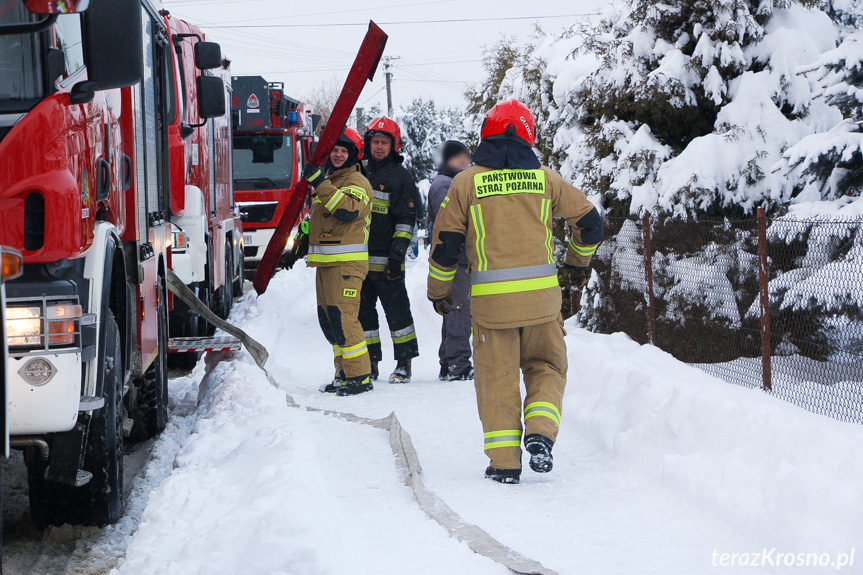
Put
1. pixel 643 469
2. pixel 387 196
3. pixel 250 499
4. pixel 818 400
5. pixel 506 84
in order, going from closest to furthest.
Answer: pixel 250 499
pixel 643 469
pixel 818 400
pixel 387 196
pixel 506 84

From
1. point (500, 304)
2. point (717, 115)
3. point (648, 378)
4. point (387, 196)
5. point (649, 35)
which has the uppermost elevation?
point (649, 35)

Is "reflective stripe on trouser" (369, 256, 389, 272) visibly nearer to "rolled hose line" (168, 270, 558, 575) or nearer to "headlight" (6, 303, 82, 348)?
"rolled hose line" (168, 270, 558, 575)

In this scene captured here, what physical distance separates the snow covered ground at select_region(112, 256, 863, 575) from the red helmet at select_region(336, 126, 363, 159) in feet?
6.57

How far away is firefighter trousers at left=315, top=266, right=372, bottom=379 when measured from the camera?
24.2ft

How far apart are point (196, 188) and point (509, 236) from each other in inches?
174

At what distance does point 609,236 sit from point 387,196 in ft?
9.21

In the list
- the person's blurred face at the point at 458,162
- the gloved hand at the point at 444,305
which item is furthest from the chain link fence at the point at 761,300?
the gloved hand at the point at 444,305

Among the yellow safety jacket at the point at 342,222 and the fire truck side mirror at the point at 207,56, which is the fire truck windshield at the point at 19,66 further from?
the fire truck side mirror at the point at 207,56

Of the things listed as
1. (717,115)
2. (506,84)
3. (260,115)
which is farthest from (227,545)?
(260,115)

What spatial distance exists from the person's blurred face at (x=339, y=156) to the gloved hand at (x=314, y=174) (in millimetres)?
282

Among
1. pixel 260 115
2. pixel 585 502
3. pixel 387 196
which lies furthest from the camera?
pixel 260 115

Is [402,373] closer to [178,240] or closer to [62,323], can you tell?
[178,240]

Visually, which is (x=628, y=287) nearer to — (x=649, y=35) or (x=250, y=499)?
(x=649, y=35)

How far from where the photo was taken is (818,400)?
6.47m
